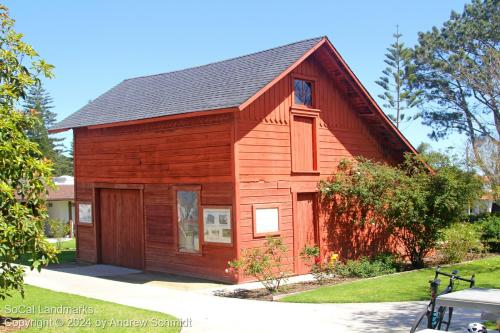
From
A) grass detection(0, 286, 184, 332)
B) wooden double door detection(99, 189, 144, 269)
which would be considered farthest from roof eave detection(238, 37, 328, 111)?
grass detection(0, 286, 184, 332)

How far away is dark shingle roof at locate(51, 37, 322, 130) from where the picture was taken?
51.2 ft

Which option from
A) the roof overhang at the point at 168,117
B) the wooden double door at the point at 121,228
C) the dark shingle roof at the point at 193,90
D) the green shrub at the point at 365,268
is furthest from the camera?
the wooden double door at the point at 121,228

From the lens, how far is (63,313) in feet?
35.1

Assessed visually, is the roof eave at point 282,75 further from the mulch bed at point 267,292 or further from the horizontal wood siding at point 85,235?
the horizontal wood siding at point 85,235

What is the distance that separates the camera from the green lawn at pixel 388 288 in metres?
12.3

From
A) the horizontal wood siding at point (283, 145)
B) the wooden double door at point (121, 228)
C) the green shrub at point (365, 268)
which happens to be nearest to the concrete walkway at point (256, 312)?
the horizontal wood siding at point (283, 145)

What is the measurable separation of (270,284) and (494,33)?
33321 millimetres

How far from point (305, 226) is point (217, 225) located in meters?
3.07

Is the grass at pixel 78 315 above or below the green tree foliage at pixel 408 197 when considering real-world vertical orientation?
below

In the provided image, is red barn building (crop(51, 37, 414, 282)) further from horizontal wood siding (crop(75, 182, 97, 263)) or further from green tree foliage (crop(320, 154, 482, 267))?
green tree foliage (crop(320, 154, 482, 267))

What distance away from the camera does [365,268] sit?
53.5 feet

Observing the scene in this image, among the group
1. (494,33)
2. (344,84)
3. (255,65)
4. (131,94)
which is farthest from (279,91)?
(494,33)

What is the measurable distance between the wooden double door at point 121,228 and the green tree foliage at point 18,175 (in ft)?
26.4

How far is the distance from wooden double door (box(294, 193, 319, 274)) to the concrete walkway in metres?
3.90
